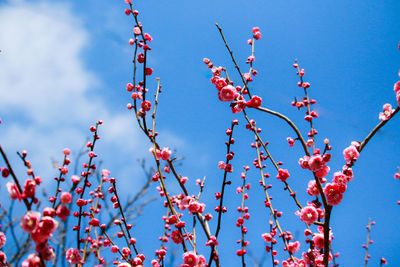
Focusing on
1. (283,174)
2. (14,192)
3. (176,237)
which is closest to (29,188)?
(14,192)

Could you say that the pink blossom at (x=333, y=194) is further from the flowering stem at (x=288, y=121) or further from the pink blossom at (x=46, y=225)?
the pink blossom at (x=46, y=225)

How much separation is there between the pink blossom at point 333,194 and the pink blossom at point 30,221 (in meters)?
2.03

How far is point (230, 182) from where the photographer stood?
285 cm

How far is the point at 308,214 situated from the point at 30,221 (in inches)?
84.1

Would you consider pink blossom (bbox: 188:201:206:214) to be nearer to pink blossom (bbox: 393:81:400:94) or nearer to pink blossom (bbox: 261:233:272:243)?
pink blossom (bbox: 261:233:272:243)

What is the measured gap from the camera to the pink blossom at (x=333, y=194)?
2400 mm

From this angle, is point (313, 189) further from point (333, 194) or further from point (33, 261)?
point (33, 261)

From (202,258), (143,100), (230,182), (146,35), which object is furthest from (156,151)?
(146,35)

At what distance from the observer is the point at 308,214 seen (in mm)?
2648

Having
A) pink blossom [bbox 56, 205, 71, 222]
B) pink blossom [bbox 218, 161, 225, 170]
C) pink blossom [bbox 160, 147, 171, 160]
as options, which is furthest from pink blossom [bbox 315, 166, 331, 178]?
pink blossom [bbox 56, 205, 71, 222]

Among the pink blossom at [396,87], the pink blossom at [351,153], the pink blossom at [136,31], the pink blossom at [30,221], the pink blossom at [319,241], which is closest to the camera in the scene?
Answer: the pink blossom at [30,221]

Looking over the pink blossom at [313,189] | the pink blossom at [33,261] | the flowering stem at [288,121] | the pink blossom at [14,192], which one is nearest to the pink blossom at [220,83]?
the flowering stem at [288,121]

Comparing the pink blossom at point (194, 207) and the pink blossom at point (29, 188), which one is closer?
the pink blossom at point (29, 188)

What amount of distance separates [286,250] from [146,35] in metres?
2.77
